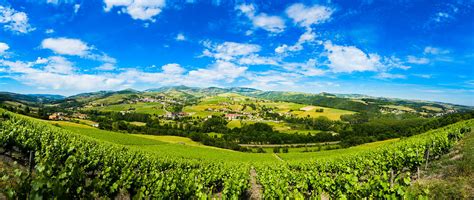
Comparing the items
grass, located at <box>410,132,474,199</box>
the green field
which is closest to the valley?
the green field

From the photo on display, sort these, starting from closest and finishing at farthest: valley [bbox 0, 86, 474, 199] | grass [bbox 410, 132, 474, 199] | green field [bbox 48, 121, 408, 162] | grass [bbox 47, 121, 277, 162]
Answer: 1. valley [bbox 0, 86, 474, 199]
2. grass [bbox 410, 132, 474, 199]
3. grass [bbox 47, 121, 277, 162]
4. green field [bbox 48, 121, 408, 162]

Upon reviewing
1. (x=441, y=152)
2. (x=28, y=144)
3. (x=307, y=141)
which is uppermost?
(x=28, y=144)

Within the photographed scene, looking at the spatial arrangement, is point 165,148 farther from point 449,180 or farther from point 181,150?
point 449,180

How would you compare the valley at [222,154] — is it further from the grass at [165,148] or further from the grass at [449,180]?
the grass at [449,180]

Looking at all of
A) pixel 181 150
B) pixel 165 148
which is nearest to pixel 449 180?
pixel 181 150

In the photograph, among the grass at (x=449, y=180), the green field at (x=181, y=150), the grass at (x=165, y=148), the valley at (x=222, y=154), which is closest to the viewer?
the valley at (x=222, y=154)

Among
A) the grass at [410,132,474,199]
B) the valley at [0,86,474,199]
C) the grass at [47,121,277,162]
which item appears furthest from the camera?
the grass at [47,121,277,162]

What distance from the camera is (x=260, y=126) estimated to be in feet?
468

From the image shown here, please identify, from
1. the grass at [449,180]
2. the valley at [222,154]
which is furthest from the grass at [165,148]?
the grass at [449,180]

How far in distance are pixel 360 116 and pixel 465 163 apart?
595 ft

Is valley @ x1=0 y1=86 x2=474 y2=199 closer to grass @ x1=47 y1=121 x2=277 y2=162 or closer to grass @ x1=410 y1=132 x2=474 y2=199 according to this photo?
grass @ x1=47 y1=121 x2=277 y2=162

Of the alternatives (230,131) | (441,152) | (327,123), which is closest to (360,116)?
(327,123)

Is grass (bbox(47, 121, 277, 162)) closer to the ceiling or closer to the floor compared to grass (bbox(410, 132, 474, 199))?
closer to the floor

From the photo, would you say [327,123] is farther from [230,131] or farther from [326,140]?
[230,131]
